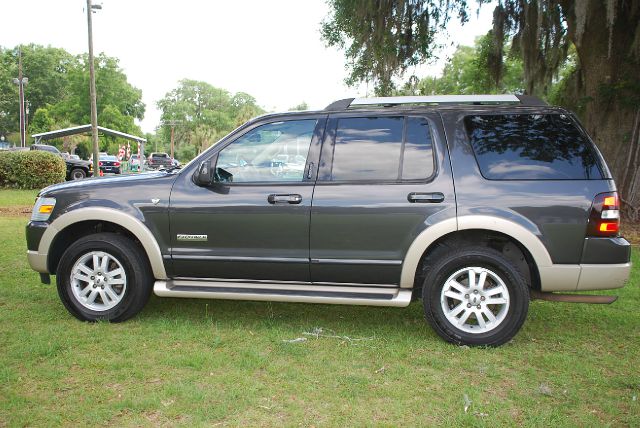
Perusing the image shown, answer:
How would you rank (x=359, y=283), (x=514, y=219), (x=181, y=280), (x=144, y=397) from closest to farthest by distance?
(x=144, y=397), (x=514, y=219), (x=359, y=283), (x=181, y=280)

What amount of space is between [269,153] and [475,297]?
76.5 inches

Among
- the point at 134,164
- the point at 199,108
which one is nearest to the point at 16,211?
the point at 134,164

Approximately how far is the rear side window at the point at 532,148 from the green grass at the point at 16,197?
41.8 feet

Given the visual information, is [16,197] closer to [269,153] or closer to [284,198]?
[269,153]

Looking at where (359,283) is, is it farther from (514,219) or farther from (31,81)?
(31,81)

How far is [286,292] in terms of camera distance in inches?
169

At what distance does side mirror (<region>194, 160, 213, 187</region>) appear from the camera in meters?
4.38

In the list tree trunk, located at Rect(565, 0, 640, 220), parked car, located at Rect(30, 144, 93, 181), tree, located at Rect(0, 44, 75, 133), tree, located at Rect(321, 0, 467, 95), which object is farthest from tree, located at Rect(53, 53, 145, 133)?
tree trunk, located at Rect(565, 0, 640, 220)

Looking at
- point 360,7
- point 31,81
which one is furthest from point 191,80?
A: point 360,7

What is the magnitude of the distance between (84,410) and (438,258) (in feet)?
8.76

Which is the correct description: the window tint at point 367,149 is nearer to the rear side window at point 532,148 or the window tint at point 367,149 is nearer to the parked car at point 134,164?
the rear side window at point 532,148

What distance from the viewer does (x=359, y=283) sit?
14.1 ft

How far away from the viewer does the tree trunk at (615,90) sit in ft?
32.0

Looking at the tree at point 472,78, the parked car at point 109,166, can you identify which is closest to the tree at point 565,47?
the tree at point 472,78
